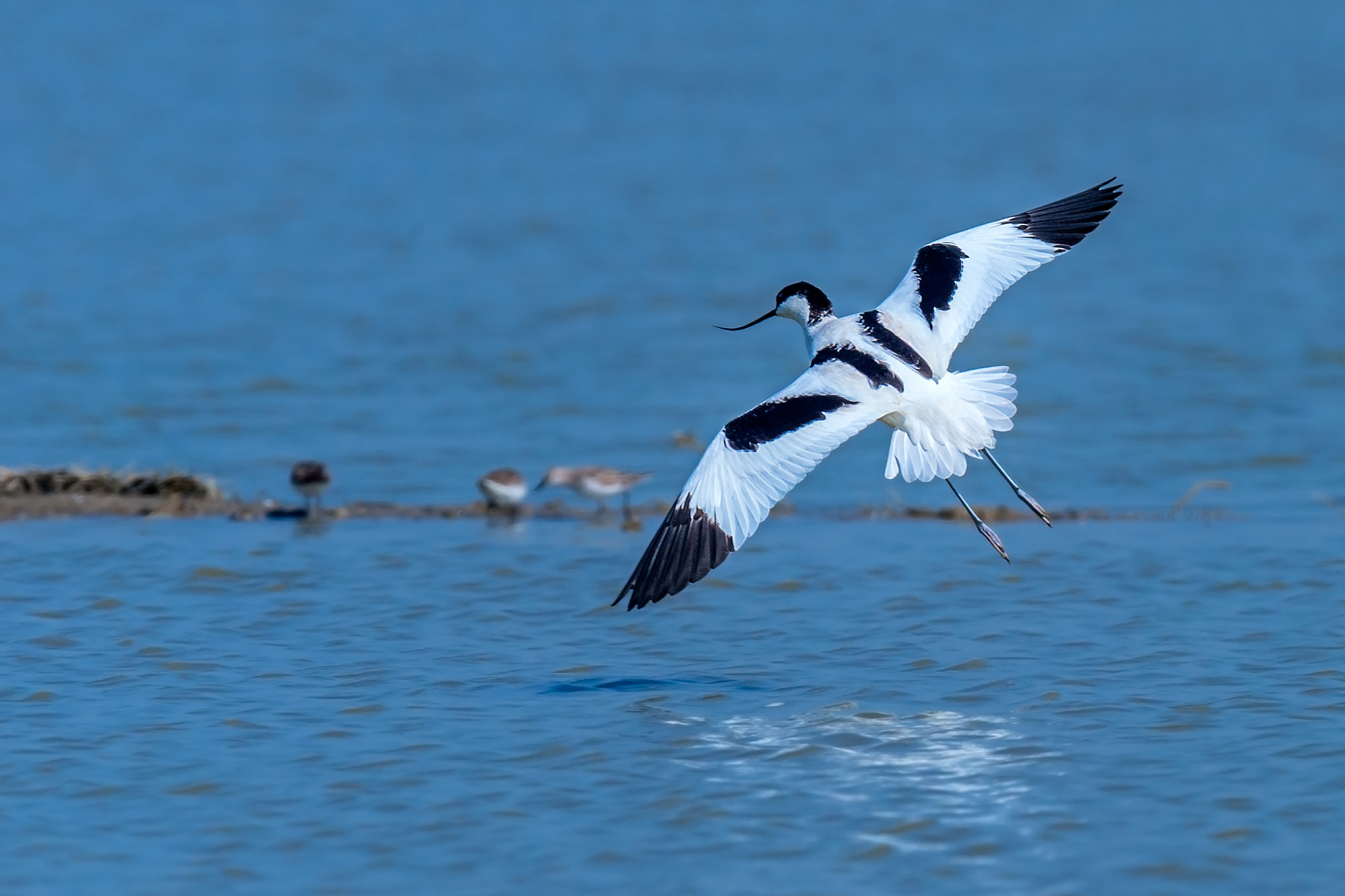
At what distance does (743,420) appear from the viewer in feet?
24.8

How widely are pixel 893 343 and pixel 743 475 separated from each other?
4.06ft

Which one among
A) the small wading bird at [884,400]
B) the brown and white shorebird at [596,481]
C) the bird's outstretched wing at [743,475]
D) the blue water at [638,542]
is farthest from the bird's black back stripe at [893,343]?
the brown and white shorebird at [596,481]

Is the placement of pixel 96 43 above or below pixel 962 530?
above

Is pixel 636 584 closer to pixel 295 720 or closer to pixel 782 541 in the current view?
pixel 295 720

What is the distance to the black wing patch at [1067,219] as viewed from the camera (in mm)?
9242

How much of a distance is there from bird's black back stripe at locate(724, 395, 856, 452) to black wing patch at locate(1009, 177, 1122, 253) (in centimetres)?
212

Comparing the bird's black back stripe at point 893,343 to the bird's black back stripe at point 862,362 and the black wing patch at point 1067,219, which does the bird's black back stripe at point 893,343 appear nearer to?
the bird's black back stripe at point 862,362

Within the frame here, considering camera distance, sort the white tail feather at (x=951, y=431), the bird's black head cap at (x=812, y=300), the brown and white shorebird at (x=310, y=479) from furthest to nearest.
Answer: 1. the brown and white shorebird at (x=310, y=479)
2. the bird's black head cap at (x=812, y=300)
3. the white tail feather at (x=951, y=431)

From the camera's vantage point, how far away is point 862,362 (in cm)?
797

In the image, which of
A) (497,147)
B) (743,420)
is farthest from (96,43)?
(743,420)

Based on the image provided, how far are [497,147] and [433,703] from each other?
22.2 m

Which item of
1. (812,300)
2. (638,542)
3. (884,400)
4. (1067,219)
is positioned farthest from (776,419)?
(638,542)

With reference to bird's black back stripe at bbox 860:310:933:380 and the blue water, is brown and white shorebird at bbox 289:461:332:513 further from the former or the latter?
bird's black back stripe at bbox 860:310:933:380

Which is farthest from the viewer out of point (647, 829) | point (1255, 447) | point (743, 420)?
point (1255, 447)
